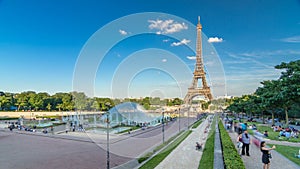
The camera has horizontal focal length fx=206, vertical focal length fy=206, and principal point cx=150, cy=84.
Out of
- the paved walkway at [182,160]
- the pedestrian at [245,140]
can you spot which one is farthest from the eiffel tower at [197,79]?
the pedestrian at [245,140]

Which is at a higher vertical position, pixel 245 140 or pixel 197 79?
pixel 197 79

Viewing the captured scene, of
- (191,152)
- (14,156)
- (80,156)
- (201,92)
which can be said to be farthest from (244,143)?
(201,92)

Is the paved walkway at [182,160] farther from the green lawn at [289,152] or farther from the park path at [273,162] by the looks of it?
the green lawn at [289,152]

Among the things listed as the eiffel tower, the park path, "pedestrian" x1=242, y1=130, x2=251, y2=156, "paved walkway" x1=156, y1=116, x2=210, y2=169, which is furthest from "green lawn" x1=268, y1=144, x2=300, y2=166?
the eiffel tower

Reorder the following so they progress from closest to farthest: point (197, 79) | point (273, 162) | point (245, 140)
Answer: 1. point (273, 162)
2. point (245, 140)
3. point (197, 79)

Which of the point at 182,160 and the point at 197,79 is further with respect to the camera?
the point at 197,79

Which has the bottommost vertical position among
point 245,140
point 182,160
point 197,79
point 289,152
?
point 182,160

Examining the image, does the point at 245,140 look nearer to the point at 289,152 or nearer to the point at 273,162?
the point at 273,162

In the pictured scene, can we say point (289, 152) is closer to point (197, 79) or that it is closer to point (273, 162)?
point (273, 162)

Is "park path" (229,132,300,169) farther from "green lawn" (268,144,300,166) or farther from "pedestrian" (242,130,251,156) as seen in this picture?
"pedestrian" (242,130,251,156)

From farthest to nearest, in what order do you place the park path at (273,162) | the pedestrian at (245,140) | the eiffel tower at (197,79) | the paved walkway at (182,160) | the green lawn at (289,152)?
the eiffel tower at (197,79) < the paved walkway at (182,160) < the pedestrian at (245,140) < the green lawn at (289,152) < the park path at (273,162)

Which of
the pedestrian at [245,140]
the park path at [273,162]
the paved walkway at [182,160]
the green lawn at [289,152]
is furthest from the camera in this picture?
the paved walkway at [182,160]

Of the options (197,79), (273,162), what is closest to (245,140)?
(273,162)

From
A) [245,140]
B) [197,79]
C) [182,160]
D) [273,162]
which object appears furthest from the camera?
[197,79]
